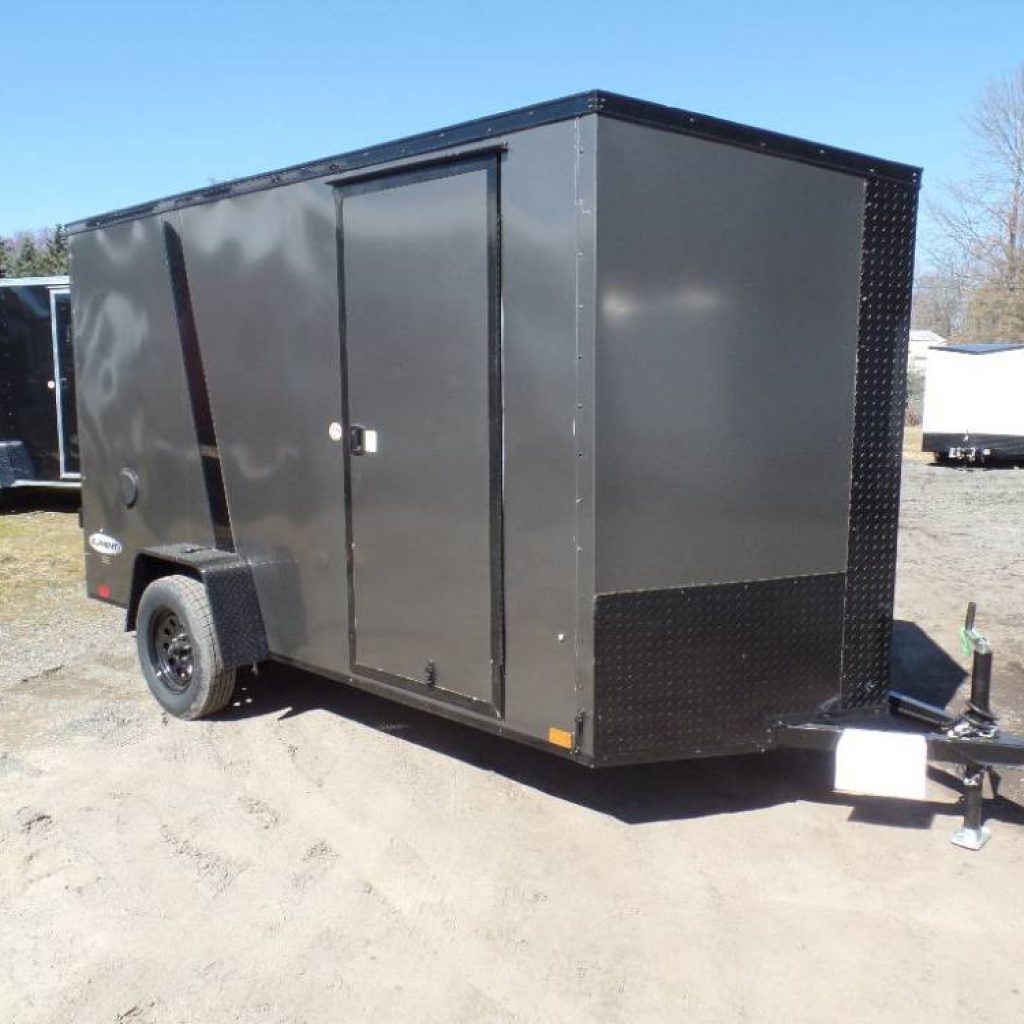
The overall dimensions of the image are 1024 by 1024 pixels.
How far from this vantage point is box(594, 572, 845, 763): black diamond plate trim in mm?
3631

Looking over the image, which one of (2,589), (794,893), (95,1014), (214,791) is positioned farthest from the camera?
(2,589)

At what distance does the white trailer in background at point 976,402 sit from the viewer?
1916cm

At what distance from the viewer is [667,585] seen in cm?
368

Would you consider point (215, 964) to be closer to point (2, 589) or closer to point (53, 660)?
point (53, 660)

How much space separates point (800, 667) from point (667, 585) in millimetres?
709

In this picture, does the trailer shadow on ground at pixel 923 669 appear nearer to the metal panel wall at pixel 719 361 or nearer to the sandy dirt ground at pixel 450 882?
the sandy dirt ground at pixel 450 882

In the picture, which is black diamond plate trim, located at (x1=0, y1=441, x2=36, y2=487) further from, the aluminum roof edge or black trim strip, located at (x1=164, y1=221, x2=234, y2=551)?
black trim strip, located at (x1=164, y1=221, x2=234, y2=551)

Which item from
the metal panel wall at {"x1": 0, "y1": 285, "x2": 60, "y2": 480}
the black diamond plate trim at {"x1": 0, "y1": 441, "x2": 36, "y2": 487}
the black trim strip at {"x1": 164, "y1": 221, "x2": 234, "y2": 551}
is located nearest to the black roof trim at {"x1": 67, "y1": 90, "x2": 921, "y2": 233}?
the black trim strip at {"x1": 164, "y1": 221, "x2": 234, "y2": 551}

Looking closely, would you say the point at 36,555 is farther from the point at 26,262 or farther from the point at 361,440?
the point at 26,262

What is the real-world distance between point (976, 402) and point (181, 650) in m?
18.1

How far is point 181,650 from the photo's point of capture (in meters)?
→ 5.27

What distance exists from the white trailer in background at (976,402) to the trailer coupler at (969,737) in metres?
17.1

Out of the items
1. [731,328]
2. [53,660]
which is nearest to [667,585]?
[731,328]

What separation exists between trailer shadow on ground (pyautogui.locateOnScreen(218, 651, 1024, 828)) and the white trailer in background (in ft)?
55.0
